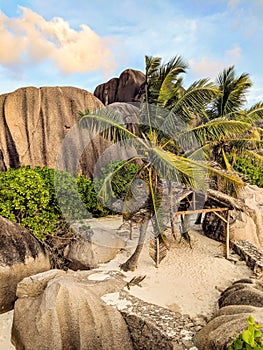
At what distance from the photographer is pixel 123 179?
14398 millimetres

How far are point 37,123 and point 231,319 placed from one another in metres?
12.8

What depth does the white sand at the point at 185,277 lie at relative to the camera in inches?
322

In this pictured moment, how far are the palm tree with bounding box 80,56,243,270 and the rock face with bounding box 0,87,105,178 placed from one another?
7148mm

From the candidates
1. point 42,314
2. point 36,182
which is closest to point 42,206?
point 36,182

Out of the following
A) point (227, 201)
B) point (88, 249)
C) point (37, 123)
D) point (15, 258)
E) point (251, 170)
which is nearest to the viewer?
point (15, 258)

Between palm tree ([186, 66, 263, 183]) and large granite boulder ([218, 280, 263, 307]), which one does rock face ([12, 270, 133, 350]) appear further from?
palm tree ([186, 66, 263, 183])

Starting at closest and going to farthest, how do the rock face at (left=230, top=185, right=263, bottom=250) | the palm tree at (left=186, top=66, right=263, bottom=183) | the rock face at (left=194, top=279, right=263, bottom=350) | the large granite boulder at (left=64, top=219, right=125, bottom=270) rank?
the rock face at (left=194, top=279, right=263, bottom=350)
the large granite boulder at (left=64, top=219, right=125, bottom=270)
the rock face at (left=230, top=185, right=263, bottom=250)
the palm tree at (left=186, top=66, right=263, bottom=183)

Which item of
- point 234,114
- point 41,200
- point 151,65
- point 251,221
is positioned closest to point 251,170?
point 234,114

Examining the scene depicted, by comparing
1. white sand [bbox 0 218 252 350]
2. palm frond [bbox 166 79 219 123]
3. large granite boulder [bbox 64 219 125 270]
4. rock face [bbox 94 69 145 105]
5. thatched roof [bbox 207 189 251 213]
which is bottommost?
white sand [bbox 0 218 252 350]

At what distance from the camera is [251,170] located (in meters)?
19.6

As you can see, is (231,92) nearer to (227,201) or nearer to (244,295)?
(227,201)

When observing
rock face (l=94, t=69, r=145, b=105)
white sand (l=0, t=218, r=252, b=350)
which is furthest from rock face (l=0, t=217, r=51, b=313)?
rock face (l=94, t=69, r=145, b=105)

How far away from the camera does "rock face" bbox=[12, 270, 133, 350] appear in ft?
23.2

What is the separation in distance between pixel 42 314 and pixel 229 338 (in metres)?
4.01
